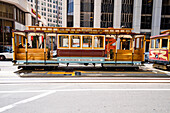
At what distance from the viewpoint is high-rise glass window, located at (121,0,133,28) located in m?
26.1

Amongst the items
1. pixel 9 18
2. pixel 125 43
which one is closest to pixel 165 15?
pixel 125 43

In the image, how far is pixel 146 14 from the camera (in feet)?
87.2

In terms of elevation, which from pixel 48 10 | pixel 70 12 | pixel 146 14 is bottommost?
pixel 146 14

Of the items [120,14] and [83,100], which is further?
[120,14]

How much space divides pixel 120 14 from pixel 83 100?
2411 centimetres

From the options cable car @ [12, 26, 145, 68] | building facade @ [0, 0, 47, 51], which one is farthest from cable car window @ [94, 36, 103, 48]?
building facade @ [0, 0, 47, 51]

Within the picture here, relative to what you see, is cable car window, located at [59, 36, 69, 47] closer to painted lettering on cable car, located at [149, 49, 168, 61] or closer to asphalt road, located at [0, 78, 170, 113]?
asphalt road, located at [0, 78, 170, 113]

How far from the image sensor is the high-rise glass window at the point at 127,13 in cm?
2614

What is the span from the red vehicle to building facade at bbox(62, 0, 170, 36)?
14.8 meters

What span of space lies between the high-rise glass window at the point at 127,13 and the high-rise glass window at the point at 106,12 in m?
2.35

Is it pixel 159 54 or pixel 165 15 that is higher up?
pixel 165 15

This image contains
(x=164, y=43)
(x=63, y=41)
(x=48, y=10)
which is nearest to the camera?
(x=63, y=41)

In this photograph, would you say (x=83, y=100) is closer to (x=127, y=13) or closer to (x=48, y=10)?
(x=127, y=13)

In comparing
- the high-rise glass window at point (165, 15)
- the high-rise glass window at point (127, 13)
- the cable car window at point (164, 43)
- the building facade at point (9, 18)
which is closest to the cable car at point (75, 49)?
the cable car window at point (164, 43)
